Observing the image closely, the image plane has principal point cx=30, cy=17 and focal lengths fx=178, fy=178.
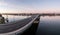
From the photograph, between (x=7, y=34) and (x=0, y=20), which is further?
(x=0, y=20)

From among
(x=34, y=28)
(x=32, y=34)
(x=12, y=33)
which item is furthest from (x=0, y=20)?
(x=12, y=33)

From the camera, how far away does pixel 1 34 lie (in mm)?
16422

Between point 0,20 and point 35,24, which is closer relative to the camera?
point 0,20

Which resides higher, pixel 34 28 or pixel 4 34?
pixel 4 34

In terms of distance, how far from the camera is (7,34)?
656 inches

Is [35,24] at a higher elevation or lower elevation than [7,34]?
lower

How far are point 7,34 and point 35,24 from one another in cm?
2787

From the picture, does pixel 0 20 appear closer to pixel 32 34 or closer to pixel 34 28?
pixel 32 34

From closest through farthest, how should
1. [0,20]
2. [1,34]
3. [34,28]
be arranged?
1. [1,34]
2. [0,20]
3. [34,28]

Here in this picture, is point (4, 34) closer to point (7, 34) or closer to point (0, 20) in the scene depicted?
point (7, 34)

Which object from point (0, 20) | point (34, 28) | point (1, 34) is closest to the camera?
point (1, 34)

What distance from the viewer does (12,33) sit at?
1722cm

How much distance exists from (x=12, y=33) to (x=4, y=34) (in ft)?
3.29

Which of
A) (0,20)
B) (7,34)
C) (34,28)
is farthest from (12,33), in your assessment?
(34,28)
